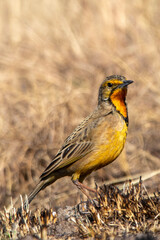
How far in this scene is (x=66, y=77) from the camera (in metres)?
10.3

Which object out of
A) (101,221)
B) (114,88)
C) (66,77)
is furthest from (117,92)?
(66,77)

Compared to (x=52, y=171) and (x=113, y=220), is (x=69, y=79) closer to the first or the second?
(x=52, y=171)

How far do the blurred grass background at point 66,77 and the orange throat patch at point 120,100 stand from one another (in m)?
2.25

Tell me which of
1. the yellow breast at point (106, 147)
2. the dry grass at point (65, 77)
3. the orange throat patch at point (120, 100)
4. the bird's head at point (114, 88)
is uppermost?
the dry grass at point (65, 77)

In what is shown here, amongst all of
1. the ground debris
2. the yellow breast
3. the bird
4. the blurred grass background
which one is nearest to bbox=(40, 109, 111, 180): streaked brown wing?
the bird

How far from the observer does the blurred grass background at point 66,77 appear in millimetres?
8789

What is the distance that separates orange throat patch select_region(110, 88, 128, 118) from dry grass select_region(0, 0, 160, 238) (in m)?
2.77

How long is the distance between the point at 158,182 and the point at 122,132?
2.42 meters

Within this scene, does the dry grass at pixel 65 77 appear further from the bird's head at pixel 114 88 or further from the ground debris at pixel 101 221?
the ground debris at pixel 101 221

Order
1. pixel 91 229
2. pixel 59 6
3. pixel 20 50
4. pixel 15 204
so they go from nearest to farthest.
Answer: pixel 91 229 < pixel 15 204 < pixel 20 50 < pixel 59 6

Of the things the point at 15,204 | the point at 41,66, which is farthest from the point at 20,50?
the point at 15,204

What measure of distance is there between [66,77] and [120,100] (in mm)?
4646

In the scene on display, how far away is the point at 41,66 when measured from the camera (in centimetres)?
1065

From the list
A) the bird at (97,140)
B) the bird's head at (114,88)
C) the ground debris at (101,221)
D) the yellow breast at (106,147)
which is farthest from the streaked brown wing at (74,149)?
the ground debris at (101,221)
